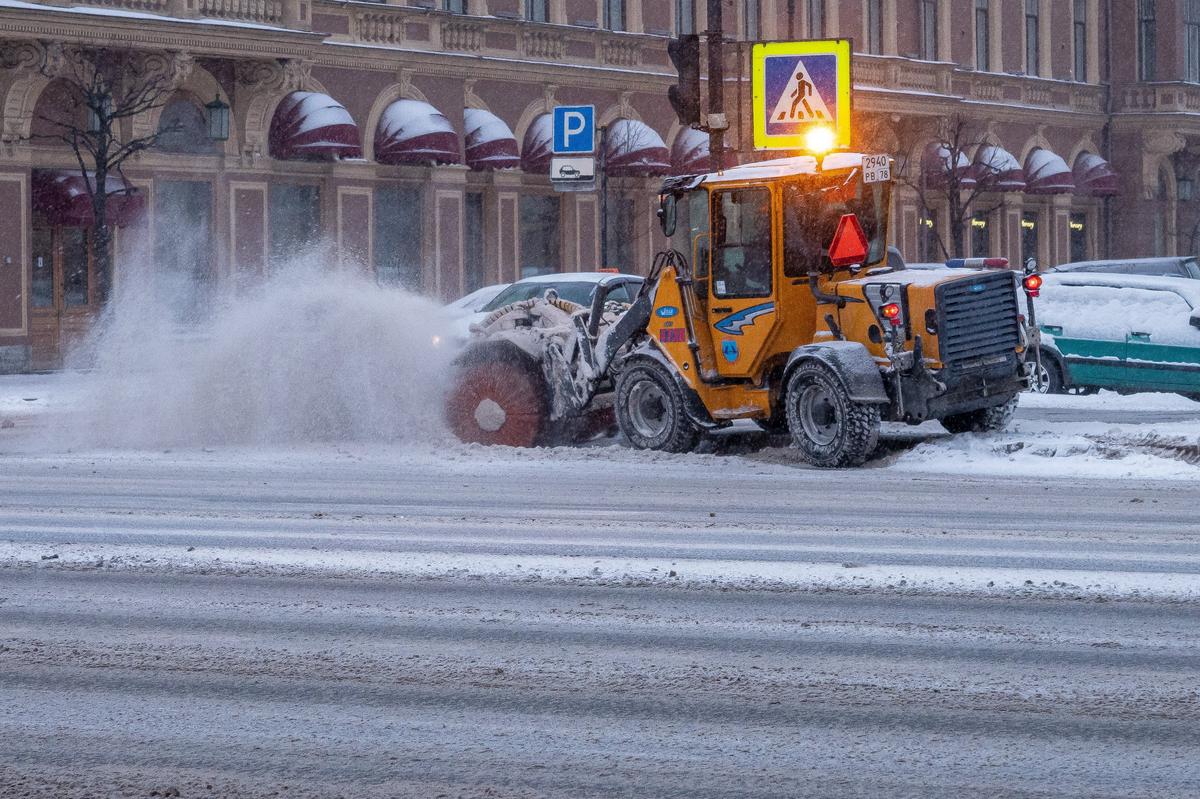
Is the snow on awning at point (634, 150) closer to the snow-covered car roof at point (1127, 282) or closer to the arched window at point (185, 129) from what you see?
the arched window at point (185, 129)

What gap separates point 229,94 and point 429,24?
4.74m

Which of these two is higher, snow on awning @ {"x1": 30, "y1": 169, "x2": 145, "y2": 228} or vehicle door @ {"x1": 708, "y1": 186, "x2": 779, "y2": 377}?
snow on awning @ {"x1": 30, "y1": 169, "x2": 145, "y2": 228}

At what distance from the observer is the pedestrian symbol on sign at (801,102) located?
2089cm

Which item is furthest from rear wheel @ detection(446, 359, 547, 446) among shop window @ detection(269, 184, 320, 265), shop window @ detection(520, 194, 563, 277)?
shop window @ detection(520, 194, 563, 277)

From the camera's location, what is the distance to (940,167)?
45281mm

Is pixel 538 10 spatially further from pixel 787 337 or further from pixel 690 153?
pixel 787 337

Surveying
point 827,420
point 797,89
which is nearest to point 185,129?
point 797,89

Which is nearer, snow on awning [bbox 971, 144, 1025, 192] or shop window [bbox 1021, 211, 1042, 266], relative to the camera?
snow on awning [bbox 971, 144, 1025, 192]

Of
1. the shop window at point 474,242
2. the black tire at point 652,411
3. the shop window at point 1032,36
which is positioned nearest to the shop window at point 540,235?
the shop window at point 474,242

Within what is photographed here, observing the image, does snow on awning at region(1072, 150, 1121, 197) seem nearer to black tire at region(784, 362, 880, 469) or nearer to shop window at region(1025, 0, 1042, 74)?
shop window at region(1025, 0, 1042, 74)

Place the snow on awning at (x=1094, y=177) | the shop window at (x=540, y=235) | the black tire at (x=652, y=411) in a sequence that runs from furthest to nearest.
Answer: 1. the snow on awning at (x=1094, y=177)
2. the shop window at (x=540, y=235)
3. the black tire at (x=652, y=411)

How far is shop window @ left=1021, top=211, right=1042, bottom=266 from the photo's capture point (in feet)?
170

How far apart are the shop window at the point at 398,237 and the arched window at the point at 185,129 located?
4.08 metres

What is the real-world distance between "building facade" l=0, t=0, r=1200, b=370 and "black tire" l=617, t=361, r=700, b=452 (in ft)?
23.5
